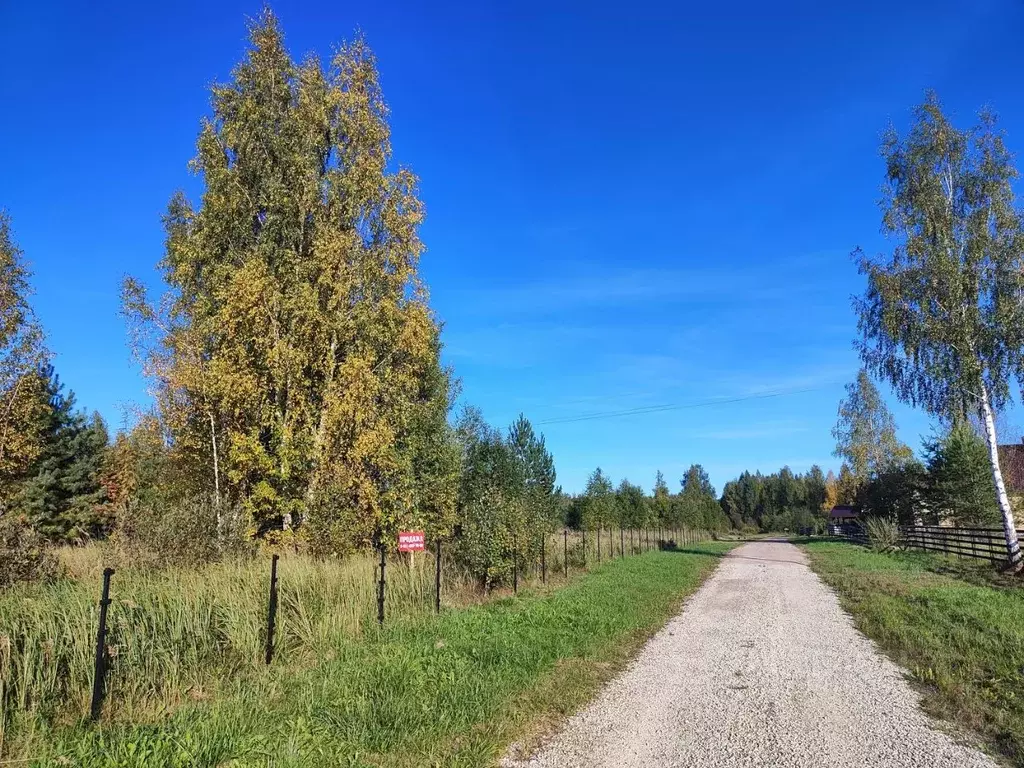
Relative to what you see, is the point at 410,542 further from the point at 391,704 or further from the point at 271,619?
the point at 391,704

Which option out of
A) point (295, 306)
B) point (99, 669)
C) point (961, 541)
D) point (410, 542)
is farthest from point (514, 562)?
point (961, 541)

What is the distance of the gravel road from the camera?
15.8 ft

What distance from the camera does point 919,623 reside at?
10000 mm

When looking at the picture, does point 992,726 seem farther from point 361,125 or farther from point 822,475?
point 822,475

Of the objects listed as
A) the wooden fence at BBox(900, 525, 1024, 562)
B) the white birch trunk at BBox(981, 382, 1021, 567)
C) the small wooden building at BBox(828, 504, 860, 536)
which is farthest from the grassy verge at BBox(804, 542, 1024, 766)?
the small wooden building at BBox(828, 504, 860, 536)

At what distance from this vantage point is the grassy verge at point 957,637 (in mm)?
5728

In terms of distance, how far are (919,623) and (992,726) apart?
5300 mm

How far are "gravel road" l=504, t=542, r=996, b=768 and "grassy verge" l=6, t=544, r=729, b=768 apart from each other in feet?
1.72

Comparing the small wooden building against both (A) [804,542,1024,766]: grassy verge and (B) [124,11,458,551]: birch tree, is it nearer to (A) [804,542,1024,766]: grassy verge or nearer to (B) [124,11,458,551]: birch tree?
(A) [804,542,1024,766]: grassy verge

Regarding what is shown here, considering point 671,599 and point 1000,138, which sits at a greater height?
point 1000,138

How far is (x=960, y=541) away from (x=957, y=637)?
1992 centimetres

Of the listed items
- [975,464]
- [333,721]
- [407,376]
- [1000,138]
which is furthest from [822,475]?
[333,721]

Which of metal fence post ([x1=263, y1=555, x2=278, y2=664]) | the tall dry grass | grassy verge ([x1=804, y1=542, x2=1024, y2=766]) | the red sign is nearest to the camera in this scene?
the tall dry grass

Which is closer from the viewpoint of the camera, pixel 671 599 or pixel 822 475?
pixel 671 599
